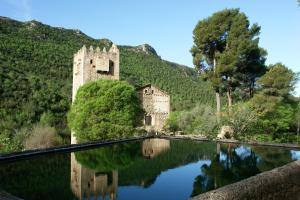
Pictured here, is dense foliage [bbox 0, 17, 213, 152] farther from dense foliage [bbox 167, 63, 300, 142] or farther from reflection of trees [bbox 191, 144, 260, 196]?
reflection of trees [bbox 191, 144, 260, 196]

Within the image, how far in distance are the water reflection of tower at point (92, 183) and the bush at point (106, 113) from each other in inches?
409

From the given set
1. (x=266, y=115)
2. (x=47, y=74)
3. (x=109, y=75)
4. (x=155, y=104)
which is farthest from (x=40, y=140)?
(x=47, y=74)

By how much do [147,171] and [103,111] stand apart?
37.5 feet

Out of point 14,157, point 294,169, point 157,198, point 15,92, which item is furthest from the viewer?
point 15,92

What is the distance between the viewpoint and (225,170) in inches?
395

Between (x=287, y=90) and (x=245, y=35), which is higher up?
(x=245, y=35)

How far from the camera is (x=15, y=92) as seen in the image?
102 ft

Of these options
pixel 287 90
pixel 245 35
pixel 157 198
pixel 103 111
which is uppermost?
pixel 245 35

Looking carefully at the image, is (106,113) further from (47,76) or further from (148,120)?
(47,76)

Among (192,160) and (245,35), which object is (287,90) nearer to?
(245,35)

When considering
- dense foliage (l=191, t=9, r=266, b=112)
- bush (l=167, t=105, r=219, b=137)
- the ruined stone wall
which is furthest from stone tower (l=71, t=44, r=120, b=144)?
dense foliage (l=191, t=9, r=266, b=112)

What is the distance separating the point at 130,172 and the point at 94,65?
20.5m

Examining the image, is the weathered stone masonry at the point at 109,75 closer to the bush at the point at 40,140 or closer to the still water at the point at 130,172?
the bush at the point at 40,140

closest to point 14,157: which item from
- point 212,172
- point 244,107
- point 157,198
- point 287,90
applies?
point 157,198
